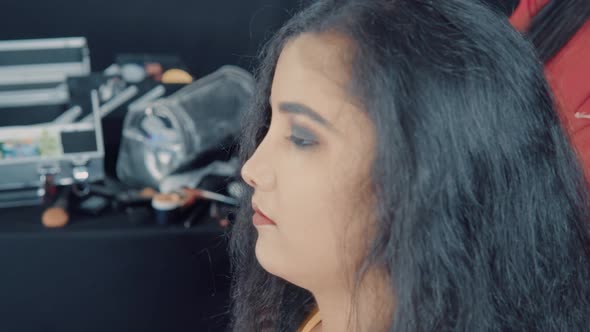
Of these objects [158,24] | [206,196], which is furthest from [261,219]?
[158,24]

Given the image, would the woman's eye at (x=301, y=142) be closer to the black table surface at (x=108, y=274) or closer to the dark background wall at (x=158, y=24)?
the black table surface at (x=108, y=274)

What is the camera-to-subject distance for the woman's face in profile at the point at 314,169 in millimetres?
618

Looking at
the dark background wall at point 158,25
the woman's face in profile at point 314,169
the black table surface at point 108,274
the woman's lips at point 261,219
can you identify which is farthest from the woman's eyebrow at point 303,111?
the dark background wall at point 158,25

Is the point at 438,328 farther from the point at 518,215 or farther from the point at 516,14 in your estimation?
the point at 516,14

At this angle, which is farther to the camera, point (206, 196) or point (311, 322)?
point (206, 196)

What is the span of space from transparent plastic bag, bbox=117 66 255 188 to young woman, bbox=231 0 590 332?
90cm

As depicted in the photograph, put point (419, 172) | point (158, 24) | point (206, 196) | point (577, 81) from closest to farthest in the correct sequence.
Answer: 1. point (419, 172)
2. point (577, 81)
3. point (206, 196)
4. point (158, 24)

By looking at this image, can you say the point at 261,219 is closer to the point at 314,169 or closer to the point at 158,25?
the point at 314,169

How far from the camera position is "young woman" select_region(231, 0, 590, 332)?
23.8 inches

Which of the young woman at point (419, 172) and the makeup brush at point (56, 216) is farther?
the makeup brush at point (56, 216)

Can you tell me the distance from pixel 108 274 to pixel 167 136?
337 mm

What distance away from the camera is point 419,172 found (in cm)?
61

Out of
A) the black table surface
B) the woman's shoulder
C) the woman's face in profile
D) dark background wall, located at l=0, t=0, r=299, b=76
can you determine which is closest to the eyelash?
the woman's face in profile

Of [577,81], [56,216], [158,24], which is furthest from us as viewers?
[158,24]
